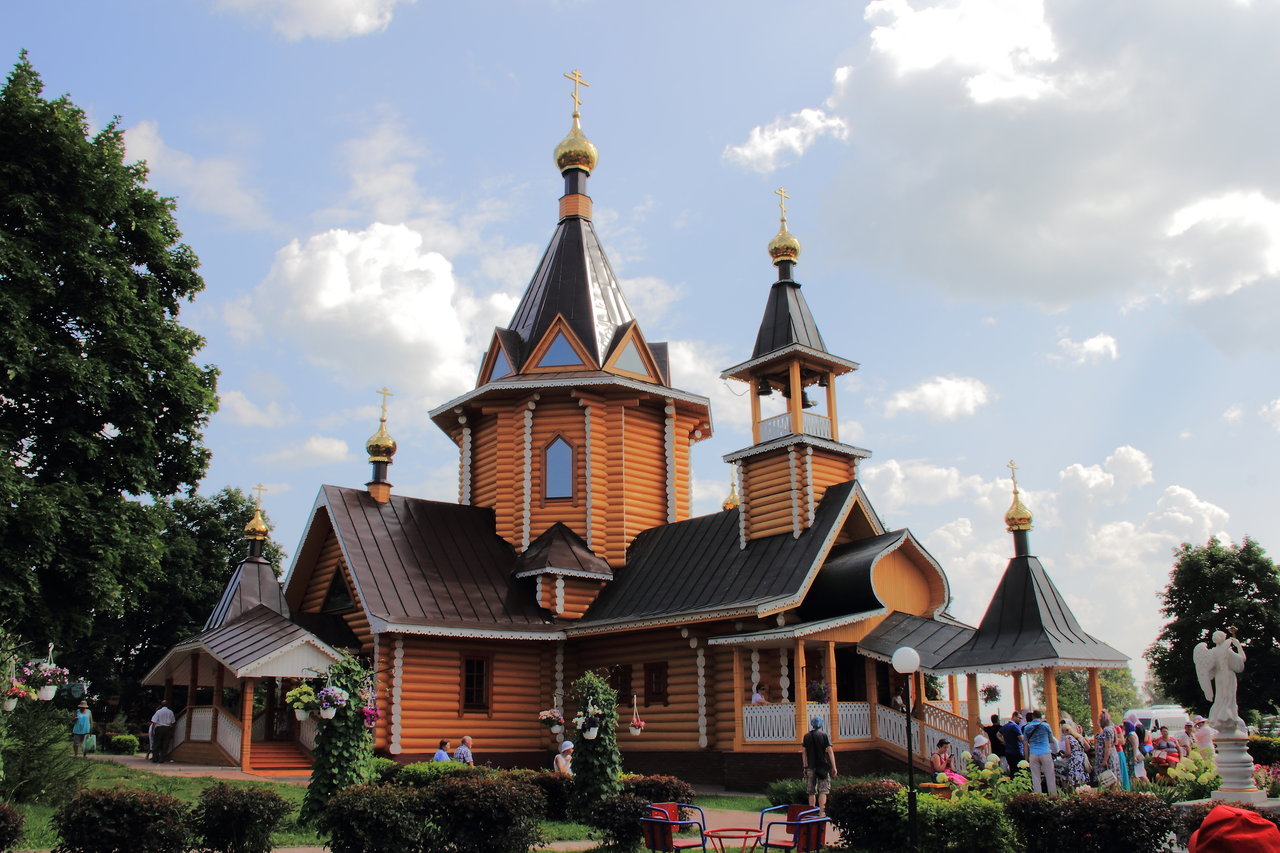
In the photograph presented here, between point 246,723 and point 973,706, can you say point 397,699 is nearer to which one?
point 246,723

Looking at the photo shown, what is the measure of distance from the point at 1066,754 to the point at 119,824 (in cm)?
1268

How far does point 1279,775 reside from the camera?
16.6 meters

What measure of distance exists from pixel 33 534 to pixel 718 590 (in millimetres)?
12071

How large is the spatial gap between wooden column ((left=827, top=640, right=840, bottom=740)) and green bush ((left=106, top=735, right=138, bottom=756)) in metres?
23.8

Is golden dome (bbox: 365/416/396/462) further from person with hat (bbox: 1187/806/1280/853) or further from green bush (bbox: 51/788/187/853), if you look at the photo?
person with hat (bbox: 1187/806/1280/853)

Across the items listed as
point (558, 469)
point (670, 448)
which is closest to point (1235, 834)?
point (558, 469)

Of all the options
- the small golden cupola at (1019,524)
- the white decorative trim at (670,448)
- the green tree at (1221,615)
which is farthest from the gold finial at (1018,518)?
the green tree at (1221,615)

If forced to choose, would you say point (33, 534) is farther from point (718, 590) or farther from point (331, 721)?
point (718, 590)

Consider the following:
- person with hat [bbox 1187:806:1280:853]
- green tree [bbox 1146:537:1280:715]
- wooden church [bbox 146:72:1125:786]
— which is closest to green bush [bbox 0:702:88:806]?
wooden church [bbox 146:72:1125:786]

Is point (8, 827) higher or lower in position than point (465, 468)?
lower

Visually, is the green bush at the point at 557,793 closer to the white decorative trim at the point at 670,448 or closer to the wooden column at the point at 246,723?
the wooden column at the point at 246,723

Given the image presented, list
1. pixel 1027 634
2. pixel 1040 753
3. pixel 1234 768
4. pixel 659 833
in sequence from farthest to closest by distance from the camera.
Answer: pixel 1027 634 < pixel 1040 753 < pixel 1234 768 < pixel 659 833

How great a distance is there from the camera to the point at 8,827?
411 inches

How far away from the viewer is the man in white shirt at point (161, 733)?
25.7 meters
